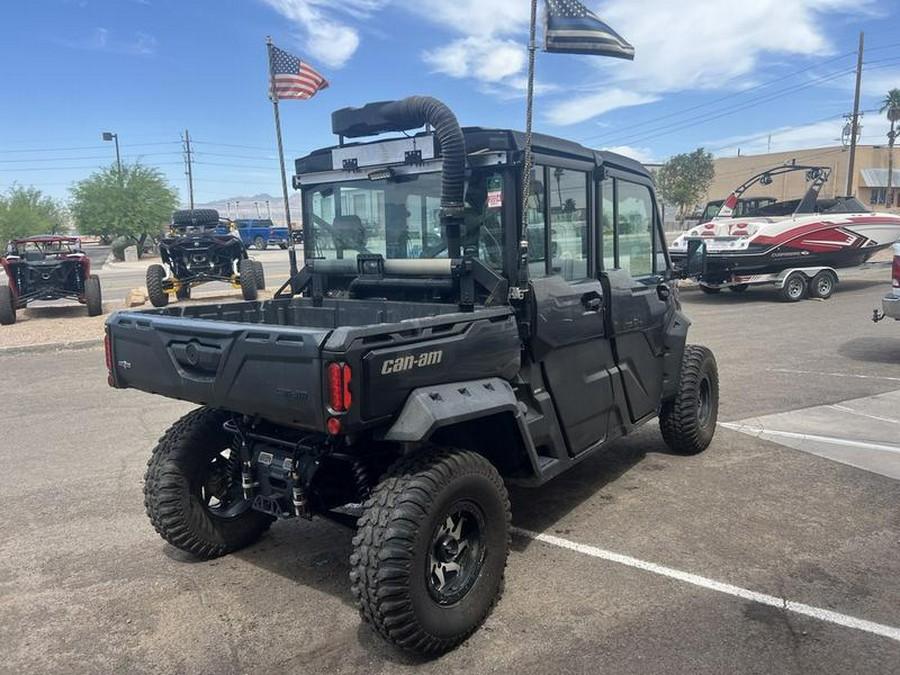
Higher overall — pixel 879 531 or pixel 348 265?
pixel 348 265

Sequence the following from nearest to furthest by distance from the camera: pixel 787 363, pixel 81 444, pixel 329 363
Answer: pixel 329 363
pixel 81 444
pixel 787 363

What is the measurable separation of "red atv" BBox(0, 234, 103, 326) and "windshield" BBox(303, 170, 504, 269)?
11564mm

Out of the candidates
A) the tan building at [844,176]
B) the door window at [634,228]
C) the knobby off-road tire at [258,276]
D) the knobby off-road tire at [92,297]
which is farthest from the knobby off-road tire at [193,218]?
the tan building at [844,176]

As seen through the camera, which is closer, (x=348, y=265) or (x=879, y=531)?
(x=879, y=531)

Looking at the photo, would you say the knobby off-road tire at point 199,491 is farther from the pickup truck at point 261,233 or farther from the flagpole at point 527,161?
the pickup truck at point 261,233

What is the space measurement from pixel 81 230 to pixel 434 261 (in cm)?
4856

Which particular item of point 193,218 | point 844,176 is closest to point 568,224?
point 193,218

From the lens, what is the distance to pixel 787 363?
369 inches

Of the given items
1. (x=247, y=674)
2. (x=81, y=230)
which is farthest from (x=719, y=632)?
(x=81, y=230)

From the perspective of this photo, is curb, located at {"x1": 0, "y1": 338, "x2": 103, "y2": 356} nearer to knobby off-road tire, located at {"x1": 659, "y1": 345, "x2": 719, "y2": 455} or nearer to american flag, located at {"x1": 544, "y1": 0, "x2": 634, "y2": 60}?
knobby off-road tire, located at {"x1": 659, "y1": 345, "x2": 719, "y2": 455}

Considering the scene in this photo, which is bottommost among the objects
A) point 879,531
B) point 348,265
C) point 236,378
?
point 879,531

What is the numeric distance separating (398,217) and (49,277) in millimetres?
12849

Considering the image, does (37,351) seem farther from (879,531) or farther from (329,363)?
(879,531)

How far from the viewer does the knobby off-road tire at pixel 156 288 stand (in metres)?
15.0
